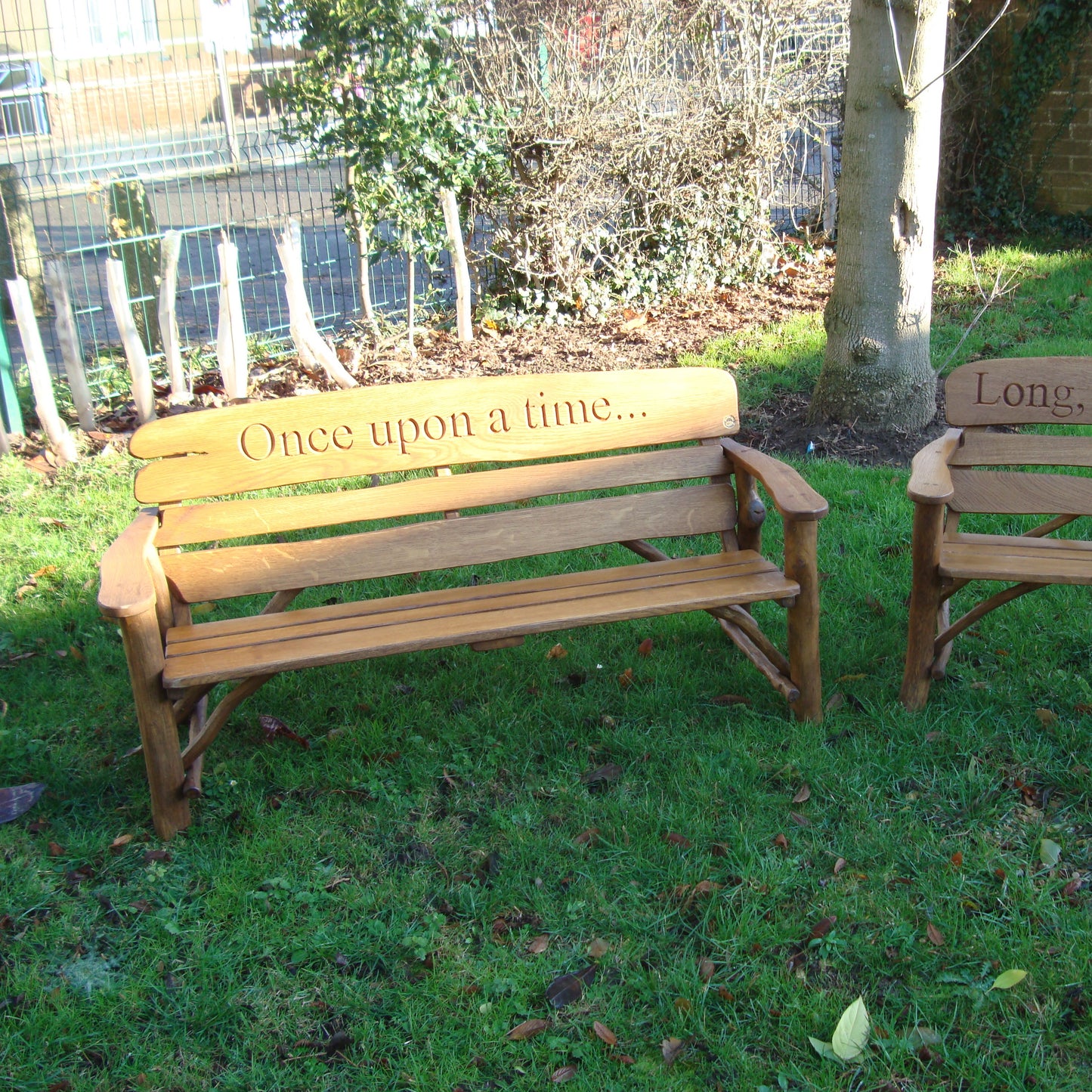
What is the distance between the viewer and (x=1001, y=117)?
34.1ft

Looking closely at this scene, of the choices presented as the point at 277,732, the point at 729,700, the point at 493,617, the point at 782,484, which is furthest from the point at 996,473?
the point at 277,732

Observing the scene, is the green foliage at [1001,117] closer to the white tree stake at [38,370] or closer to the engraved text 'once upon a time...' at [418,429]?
the engraved text 'once upon a time...' at [418,429]

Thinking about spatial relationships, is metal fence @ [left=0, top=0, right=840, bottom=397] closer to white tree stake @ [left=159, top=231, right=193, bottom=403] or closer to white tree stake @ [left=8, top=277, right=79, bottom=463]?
white tree stake @ [left=159, top=231, right=193, bottom=403]

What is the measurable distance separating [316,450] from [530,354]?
13.0 ft

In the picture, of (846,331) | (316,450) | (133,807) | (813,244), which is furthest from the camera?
(813,244)

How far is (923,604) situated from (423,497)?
1.68 metres

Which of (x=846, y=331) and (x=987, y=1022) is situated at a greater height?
(x=846, y=331)

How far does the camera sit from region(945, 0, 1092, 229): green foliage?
33.2 feet

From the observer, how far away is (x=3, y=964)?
2.70m

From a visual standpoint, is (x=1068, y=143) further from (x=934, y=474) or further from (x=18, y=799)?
(x=18, y=799)

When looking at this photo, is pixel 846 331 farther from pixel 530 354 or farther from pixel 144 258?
pixel 144 258

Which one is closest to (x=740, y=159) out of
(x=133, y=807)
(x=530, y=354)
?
(x=530, y=354)

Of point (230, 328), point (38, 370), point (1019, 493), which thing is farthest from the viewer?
point (230, 328)

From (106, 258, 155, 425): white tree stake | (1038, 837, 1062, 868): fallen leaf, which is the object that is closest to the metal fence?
(106, 258, 155, 425): white tree stake
